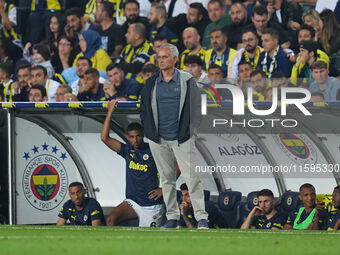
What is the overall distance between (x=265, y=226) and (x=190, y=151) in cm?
171

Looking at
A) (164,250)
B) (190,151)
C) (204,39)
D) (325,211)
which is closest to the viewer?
(164,250)

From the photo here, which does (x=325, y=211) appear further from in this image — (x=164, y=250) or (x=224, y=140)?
(x=164, y=250)

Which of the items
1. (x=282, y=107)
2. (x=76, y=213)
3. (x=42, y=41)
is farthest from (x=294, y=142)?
(x=42, y=41)

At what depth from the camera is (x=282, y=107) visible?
341 inches

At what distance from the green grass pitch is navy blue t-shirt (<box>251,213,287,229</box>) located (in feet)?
7.71

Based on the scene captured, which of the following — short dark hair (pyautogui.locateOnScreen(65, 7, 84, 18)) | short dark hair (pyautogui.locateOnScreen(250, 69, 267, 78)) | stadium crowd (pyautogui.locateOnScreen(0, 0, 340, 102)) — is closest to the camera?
short dark hair (pyautogui.locateOnScreen(250, 69, 267, 78))

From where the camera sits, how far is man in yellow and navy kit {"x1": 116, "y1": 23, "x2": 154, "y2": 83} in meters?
11.7

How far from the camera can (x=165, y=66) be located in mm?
7457

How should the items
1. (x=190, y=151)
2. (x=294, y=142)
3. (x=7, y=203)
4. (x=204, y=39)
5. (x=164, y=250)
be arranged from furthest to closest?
(x=204, y=39)
(x=7, y=203)
(x=294, y=142)
(x=190, y=151)
(x=164, y=250)

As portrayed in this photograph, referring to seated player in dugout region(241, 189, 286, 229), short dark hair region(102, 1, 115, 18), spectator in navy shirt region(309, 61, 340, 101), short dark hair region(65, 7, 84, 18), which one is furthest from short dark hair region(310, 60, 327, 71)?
short dark hair region(65, 7, 84, 18)

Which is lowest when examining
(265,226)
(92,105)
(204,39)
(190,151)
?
(265,226)

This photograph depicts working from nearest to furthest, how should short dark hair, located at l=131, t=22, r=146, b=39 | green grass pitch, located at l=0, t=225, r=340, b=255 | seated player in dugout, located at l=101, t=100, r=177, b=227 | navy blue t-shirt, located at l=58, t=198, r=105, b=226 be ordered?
green grass pitch, located at l=0, t=225, r=340, b=255 < seated player in dugout, located at l=101, t=100, r=177, b=227 < navy blue t-shirt, located at l=58, t=198, r=105, b=226 < short dark hair, located at l=131, t=22, r=146, b=39

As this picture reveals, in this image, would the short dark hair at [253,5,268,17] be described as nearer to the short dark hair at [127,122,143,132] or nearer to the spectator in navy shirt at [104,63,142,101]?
the spectator in navy shirt at [104,63,142,101]

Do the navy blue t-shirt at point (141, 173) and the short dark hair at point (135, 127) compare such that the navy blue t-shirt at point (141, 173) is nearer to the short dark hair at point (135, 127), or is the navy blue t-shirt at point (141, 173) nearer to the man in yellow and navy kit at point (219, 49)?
the short dark hair at point (135, 127)
